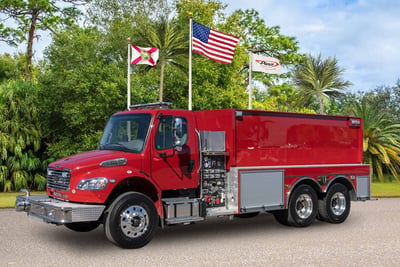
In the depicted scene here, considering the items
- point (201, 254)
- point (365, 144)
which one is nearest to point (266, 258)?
point (201, 254)

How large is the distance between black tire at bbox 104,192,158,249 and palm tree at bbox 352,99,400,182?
19395mm

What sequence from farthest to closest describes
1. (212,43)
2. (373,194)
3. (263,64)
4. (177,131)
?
(373,194)
(263,64)
(212,43)
(177,131)

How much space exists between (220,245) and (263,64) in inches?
380

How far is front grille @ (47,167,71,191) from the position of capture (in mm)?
8484

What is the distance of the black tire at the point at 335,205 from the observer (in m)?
11.7

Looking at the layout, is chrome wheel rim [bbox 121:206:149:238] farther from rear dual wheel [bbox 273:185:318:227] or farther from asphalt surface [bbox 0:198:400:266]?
rear dual wheel [bbox 273:185:318:227]

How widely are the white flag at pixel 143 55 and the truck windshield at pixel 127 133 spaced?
7.56 meters

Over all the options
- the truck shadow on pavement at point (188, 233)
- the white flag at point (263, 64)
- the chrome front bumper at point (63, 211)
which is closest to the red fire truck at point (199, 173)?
the chrome front bumper at point (63, 211)

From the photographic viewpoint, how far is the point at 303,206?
1136 cm

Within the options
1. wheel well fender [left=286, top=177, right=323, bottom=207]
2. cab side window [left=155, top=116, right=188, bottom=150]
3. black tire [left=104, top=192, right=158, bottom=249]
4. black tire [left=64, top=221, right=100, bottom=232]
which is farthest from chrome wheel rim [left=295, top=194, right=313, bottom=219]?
black tire [left=64, top=221, right=100, bottom=232]

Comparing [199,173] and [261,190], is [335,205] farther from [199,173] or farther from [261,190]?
[199,173]

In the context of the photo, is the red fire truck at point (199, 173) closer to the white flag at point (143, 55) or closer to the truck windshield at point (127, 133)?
the truck windshield at point (127, 133)

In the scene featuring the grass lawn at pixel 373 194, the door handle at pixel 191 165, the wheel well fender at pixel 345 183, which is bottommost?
the grass lawn at pixel 373 194

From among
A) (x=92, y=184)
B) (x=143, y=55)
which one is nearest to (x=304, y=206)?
(x=92, y=184)
